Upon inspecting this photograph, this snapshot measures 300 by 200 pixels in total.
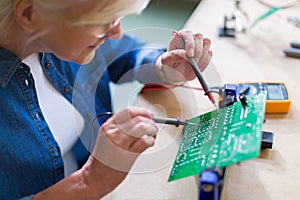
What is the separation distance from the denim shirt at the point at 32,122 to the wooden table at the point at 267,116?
123 millimetres

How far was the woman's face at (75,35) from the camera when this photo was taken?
0.60 meters

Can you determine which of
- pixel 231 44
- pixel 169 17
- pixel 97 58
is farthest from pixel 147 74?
pixel 169 17

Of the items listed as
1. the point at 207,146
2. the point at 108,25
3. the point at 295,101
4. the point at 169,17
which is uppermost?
the point at 108,25

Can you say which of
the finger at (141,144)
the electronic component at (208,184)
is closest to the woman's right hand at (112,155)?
the finger at (141,144)

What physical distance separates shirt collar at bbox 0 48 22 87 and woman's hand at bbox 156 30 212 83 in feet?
1.06

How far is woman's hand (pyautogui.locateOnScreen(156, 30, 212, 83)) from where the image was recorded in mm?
801

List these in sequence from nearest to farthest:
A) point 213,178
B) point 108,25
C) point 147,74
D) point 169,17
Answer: point 213,178
point 108,25
point 147,74
point 169,17

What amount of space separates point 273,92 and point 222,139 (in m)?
0.35

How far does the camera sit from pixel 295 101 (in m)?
0.86

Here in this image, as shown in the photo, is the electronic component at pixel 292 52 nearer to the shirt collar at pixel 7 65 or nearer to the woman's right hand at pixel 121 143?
the woman's right hand at pixel 121 143

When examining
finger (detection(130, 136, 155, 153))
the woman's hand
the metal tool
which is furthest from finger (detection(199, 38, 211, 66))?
finger (detection(130, 136, 155, 153))

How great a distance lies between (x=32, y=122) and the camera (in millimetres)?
693

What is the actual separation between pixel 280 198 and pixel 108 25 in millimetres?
393

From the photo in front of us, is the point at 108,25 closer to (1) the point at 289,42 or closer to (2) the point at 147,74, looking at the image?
(2) the point at 147,74
